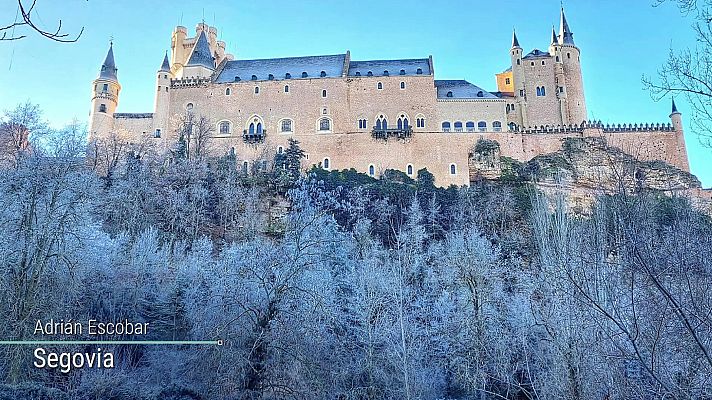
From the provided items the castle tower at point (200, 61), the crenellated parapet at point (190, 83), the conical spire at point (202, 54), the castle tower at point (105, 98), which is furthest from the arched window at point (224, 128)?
the castle tower at point (105, 98)

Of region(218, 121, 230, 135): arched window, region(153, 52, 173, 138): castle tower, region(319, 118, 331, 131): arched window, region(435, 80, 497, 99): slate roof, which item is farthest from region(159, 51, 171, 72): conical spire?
region(435, 80, 497, 99): slate roof

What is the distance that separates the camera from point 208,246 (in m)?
24.4

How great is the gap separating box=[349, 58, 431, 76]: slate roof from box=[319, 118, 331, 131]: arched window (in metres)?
4.78

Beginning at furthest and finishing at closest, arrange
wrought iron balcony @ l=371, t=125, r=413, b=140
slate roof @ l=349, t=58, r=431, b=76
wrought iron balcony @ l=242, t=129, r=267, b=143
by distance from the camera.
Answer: slate roof @ l=349, t=58, r=431, b=76
wrought iron balcony @ l=242, t=129, r=267, b=143
wrought iron balcony @ l=371, t=125, r=413, b=140

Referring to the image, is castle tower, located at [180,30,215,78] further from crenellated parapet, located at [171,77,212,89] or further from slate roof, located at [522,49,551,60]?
slate roof, located at [522,49,551,60]

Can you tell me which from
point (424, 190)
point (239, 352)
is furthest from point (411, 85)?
point (239, 352)

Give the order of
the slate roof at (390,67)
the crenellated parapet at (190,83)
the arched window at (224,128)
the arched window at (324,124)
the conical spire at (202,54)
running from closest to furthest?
1. the arched window at (324,124)
2. the arched window at (224,128)
3. the slate roof at (390,67)
4. the crenellated parapet at (190,83)
5. the conical spire at (202,54)

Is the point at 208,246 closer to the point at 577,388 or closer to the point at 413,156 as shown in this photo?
the point at 577,388

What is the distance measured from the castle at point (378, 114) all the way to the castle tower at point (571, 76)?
0.09m

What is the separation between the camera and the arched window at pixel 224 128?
43656 mm

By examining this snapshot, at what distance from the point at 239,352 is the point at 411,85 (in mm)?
34825

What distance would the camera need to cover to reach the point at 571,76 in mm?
44656

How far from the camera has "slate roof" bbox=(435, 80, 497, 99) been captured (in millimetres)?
43706

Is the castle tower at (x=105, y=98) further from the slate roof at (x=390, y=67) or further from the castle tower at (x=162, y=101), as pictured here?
the slate roof at (x=390, y=67)
